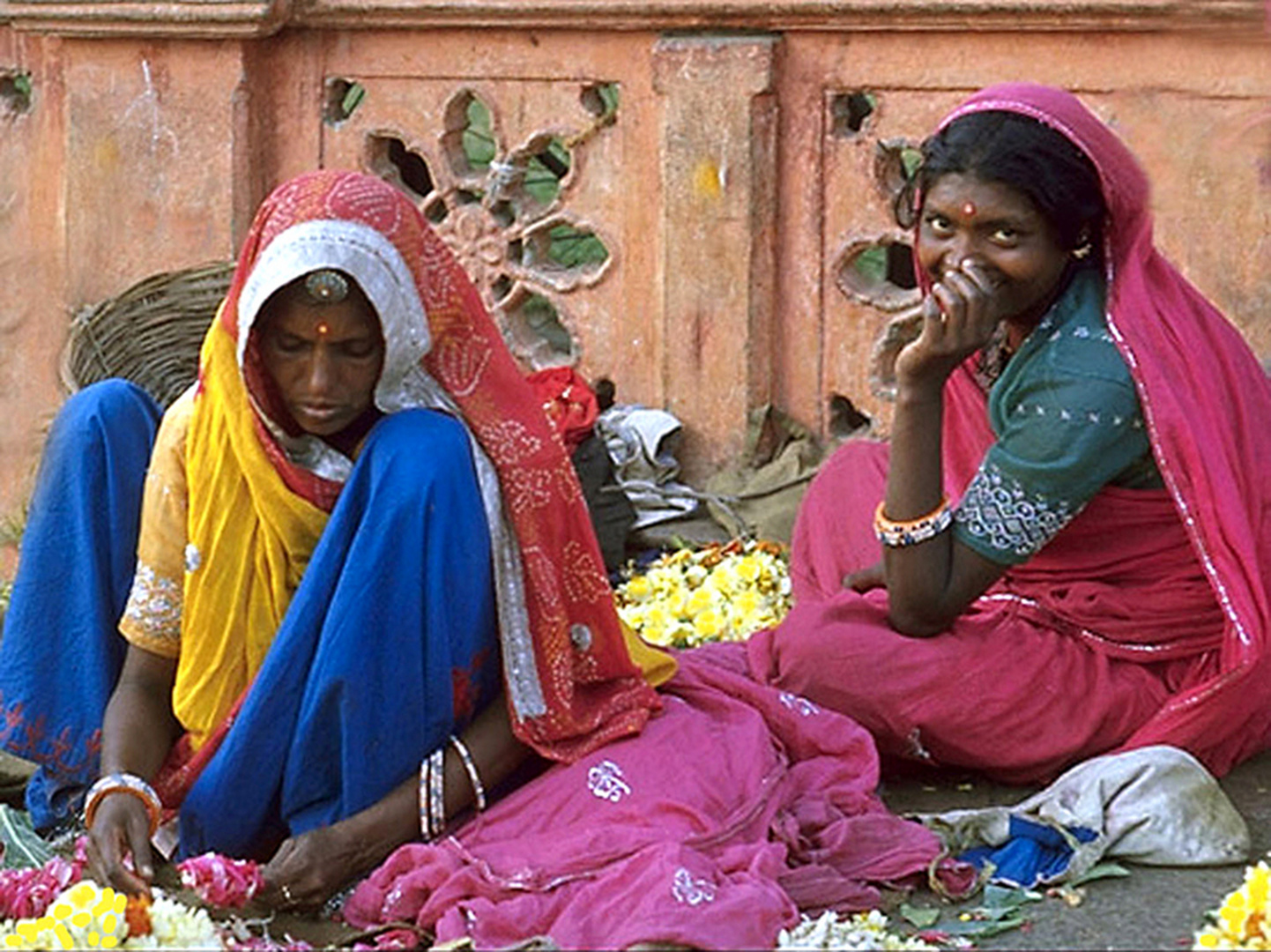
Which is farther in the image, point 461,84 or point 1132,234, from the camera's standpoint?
point 461,84

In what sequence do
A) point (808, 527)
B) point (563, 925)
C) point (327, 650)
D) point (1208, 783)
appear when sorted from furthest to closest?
point (808, 527) < point (1208, 783) < point (327, 650) < point (563, 925)

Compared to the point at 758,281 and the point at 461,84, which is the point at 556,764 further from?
the point at 461,84

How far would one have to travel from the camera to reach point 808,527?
17.9 ft

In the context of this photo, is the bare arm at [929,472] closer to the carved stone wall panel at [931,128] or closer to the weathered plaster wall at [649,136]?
the weathered plaster wall at [649,136]

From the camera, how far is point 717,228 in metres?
6.74

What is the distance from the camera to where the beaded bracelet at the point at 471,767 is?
4.14 metres

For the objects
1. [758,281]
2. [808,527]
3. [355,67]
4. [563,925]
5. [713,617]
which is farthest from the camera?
[355,67]

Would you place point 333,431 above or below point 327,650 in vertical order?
above

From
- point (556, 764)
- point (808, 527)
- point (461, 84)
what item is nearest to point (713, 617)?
point (808, 527)

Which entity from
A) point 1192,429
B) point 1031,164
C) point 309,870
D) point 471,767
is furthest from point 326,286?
point 1192,429

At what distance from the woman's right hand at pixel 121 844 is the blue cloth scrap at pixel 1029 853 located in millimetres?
1412

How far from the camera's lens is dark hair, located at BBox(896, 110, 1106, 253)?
4.47m

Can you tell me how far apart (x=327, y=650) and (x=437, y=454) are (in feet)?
1.22

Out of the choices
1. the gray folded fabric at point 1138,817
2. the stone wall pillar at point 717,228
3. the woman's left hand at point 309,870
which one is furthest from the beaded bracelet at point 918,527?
the stone wall pillar at point 717,228
